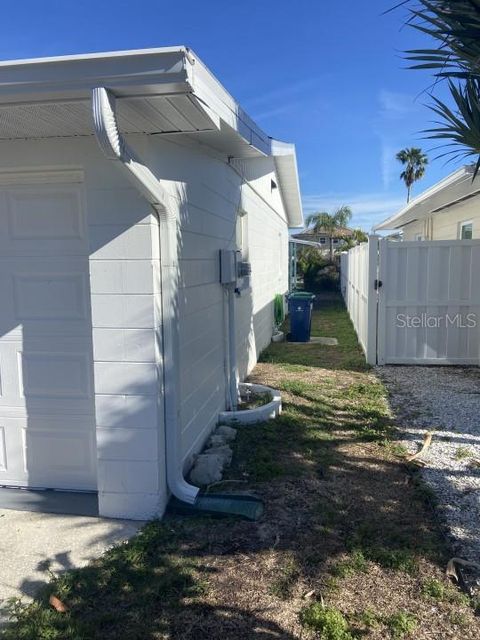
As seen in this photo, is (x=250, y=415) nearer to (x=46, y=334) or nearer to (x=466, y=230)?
(x=46, y=334)

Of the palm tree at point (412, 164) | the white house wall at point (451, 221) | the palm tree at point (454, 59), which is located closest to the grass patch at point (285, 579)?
the palm tree at point (454, 59)

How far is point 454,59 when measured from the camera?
2.91 meters

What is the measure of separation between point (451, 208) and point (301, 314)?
413 cm

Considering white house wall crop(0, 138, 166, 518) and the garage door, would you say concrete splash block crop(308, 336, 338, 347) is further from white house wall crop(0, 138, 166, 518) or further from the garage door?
white house wall crop(0, 138, 166, 518)

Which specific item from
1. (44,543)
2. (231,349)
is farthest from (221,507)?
(231,349)

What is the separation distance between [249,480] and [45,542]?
5.10ft

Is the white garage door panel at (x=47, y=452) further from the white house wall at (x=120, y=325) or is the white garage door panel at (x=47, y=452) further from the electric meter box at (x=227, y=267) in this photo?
the electric meter box at (x=227, y=267)

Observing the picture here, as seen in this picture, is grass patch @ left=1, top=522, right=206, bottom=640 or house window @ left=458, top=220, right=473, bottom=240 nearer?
grass patch @ left=1, top=522, right=206, bottom=640

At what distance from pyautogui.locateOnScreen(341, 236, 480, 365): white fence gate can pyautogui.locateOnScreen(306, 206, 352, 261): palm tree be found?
29.8 metres

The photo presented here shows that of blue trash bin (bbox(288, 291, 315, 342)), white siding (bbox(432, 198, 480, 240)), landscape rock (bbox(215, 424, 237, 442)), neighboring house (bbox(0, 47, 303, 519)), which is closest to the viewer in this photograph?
neighboring house (bbox(0, 47, 303, 519))

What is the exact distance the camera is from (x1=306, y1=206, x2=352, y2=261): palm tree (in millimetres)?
37438

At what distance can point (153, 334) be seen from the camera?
3244 mm

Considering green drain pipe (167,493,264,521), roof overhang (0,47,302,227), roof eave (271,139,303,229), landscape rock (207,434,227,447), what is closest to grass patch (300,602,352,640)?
green drain pipe (167,493,264,521)

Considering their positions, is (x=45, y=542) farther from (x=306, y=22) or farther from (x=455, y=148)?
(x=306, y=22)
